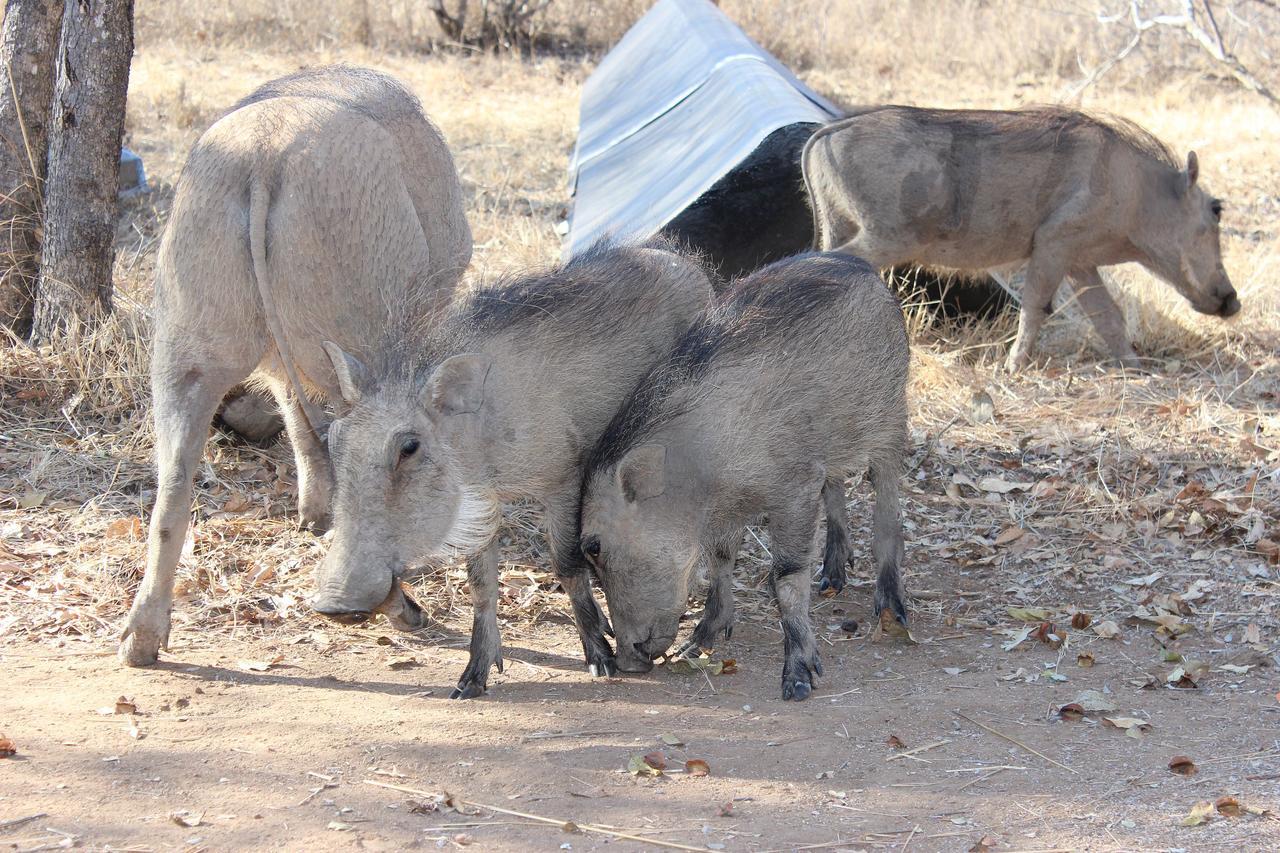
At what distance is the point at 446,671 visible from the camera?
149 inches

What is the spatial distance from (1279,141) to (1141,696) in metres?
7.62

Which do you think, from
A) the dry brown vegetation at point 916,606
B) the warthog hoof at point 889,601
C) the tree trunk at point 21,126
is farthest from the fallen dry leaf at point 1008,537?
the tree trunk at point 21,126

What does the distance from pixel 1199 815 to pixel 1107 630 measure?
3.90 feet

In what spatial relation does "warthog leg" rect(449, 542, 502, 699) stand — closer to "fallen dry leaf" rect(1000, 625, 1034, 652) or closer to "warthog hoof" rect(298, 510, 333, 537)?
"warthog hoof" rect(298, 510, 333, 537)

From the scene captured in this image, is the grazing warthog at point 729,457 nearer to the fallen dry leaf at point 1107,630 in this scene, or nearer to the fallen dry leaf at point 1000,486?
the fallen dry leaf at point 1107,630

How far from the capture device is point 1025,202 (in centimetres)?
625

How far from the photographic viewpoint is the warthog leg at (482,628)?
11.8 ft

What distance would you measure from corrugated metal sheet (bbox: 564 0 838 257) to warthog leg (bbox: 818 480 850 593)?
110cm

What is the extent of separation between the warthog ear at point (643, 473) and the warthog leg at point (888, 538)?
36.7 inches

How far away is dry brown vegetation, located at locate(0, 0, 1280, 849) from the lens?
3.00m

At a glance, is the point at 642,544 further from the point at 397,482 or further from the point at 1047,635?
the point at 1047,635

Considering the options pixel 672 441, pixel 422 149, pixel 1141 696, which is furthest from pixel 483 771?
pixel 422 149

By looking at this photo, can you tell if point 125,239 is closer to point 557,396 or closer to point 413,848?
point 557,396

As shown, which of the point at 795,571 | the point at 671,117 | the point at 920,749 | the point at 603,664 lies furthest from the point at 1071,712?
the point at 671,117
